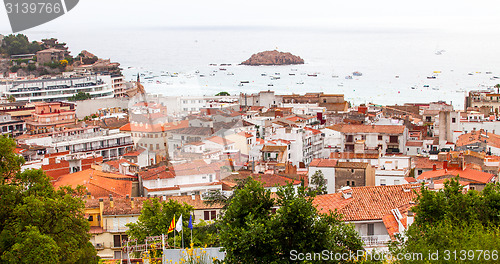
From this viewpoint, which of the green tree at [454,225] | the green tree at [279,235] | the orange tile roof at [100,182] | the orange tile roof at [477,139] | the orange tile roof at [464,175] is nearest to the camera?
the green tree at [454,225]

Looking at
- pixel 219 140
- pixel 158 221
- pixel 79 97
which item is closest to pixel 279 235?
pixel 158 221

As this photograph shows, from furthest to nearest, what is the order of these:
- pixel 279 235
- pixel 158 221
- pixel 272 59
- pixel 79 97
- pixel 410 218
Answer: pixel 272 59, pixel 79 97, pixel 158 221, pixel 410 218, pixel 279 235

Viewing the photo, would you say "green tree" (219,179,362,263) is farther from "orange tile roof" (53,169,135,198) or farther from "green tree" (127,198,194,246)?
"orange tile roof" (53,169,135,198)

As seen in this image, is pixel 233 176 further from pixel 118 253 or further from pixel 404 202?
pixel 404 202

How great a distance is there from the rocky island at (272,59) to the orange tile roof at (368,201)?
80543 mm

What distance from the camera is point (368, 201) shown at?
810 centimetres

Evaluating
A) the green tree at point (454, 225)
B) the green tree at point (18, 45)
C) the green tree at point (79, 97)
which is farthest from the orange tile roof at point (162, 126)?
the green tree at point (18, 45)

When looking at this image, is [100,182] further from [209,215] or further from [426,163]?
[426,163]

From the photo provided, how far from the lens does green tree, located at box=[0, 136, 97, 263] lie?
5.59 m

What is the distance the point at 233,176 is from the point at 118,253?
2.92m

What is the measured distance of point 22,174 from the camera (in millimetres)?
6336

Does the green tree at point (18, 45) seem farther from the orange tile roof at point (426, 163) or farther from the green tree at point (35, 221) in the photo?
the green tree at point (35, 221)

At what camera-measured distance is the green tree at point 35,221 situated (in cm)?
559

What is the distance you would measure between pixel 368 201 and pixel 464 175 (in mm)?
3434
